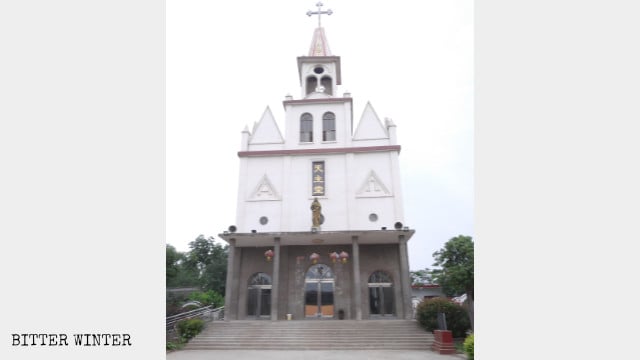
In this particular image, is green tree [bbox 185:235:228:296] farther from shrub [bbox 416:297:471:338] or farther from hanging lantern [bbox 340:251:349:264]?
shrub [bbox 416:297:471:338]

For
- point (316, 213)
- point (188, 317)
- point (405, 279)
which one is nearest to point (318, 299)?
point (316, 213)

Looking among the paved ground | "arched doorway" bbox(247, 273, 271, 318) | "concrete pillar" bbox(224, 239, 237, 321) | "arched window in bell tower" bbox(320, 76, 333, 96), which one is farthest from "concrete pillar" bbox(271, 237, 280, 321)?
"arched window in bell tower" bbox(320, 76, 333, 96)

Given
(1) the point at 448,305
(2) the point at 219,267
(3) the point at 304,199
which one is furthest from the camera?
(2) the point at 219,267

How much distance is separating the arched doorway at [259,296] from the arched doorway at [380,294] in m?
5.15

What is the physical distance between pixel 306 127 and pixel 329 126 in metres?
1.37

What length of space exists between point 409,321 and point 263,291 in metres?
7.51

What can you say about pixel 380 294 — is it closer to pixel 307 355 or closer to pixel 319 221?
pixel 319 221

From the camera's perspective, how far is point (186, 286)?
127 ft

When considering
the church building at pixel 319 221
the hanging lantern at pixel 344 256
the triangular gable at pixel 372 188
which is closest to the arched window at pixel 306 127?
the church building at pixel 319 221

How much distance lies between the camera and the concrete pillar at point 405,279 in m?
17.0

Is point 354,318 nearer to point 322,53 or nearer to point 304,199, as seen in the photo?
point 304,199

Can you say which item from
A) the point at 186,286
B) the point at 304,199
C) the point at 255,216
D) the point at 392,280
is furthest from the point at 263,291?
the point at 186,286

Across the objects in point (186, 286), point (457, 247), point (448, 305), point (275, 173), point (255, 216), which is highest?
point (275, 173)

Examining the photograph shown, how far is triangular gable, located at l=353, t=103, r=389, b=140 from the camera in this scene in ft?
70.3
